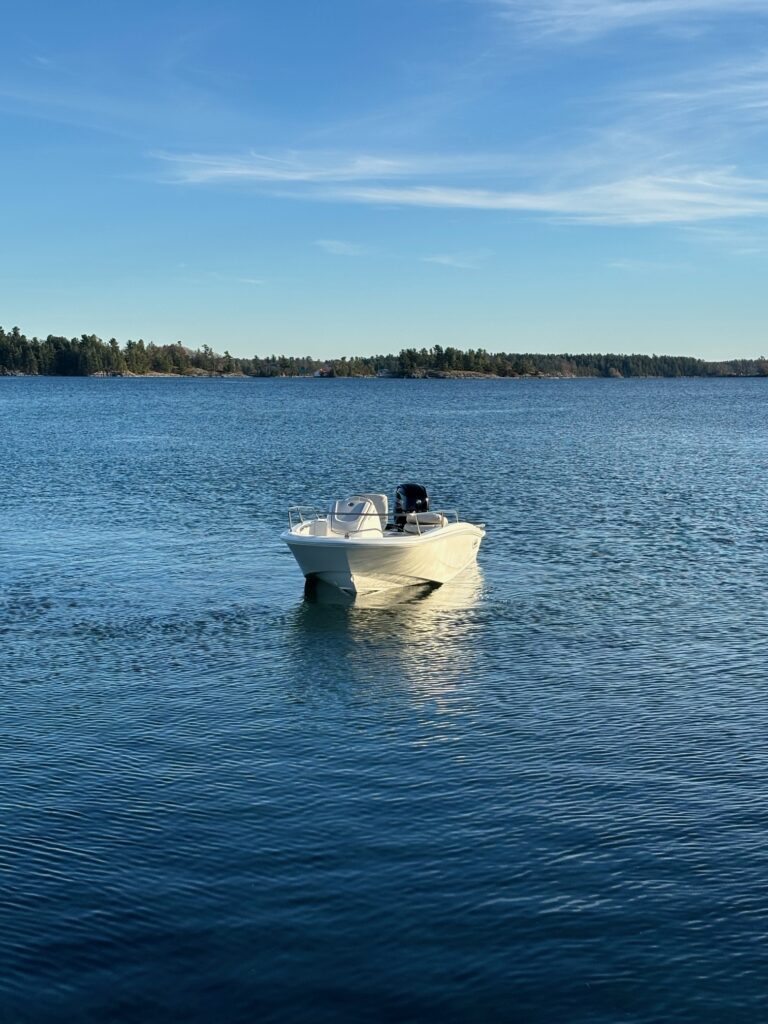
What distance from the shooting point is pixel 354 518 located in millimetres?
33344

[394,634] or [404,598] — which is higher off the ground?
[404,598]

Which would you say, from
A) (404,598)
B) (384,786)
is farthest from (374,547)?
(384,786)

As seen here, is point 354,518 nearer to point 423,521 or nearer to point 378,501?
point 378,501

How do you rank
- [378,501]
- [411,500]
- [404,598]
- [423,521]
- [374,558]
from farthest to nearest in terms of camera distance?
[411,500] → [423,521] → [378,501] → [404,598] → [374,558]

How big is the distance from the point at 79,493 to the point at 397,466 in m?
23.3

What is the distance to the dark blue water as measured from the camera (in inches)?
500

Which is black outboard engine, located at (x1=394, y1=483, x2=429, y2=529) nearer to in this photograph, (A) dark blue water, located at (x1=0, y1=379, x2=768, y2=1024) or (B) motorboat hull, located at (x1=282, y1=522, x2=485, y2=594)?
(B) motorboat hull, located at (x1=282, y1=522, x2=485, y2=594)

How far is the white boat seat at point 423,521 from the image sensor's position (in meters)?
34.8

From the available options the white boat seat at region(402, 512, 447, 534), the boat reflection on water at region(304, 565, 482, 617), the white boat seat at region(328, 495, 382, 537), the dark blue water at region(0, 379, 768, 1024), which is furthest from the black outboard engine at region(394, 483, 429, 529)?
the boat reflection on water at region(304, 565, 482, 617)

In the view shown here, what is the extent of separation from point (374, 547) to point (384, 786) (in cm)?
1433

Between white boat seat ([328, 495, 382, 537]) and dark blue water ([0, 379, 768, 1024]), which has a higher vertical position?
white boat seat ([328, 495, 382, 537])

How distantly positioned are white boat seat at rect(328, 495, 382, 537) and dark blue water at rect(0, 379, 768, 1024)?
212 cm

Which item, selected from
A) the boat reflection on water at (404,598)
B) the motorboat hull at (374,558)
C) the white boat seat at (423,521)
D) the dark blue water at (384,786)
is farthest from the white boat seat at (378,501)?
the dark blue water at (384,786)

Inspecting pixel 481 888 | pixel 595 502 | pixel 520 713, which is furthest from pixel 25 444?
pixel 481 888
